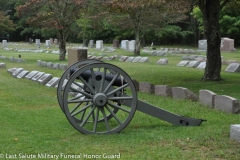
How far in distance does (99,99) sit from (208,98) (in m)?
3.48

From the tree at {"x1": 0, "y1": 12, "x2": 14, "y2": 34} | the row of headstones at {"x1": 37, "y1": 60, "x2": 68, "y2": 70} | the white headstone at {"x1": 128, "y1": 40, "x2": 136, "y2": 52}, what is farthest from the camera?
the tree at {"x1": 0, "y1": 12, "x2": 14, "y2": 34}

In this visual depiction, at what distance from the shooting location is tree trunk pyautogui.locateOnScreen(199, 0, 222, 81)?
14453 millimetres

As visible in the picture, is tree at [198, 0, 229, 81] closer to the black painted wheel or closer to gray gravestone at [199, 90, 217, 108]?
gray gravestone at [199, 90, 217, 108]

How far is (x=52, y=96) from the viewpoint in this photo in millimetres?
11945

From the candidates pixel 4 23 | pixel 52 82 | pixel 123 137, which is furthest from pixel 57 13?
pixel 4 23

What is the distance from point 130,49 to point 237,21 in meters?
10.6

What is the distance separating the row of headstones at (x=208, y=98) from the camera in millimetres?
8719

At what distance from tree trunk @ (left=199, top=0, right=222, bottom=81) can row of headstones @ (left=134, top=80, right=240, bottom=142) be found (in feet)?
10.9

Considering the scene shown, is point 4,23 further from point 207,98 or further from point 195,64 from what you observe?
point 207,98

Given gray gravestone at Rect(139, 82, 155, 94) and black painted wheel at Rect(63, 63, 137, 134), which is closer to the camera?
black painted wheel at Rect(63, 63, 137, 134)

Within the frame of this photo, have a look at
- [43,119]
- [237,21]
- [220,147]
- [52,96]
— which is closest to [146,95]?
[52,96]

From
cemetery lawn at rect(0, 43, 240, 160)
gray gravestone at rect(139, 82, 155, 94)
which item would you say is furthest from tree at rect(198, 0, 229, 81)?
cemetery lawn at rect(0, 43, 240, 160)

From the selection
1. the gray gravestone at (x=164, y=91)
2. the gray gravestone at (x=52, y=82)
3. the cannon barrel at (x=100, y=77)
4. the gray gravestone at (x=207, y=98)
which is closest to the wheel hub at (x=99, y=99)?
the cannon barrel at (x=100, y=77)

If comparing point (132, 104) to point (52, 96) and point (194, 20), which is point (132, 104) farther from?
point (194, 20)
